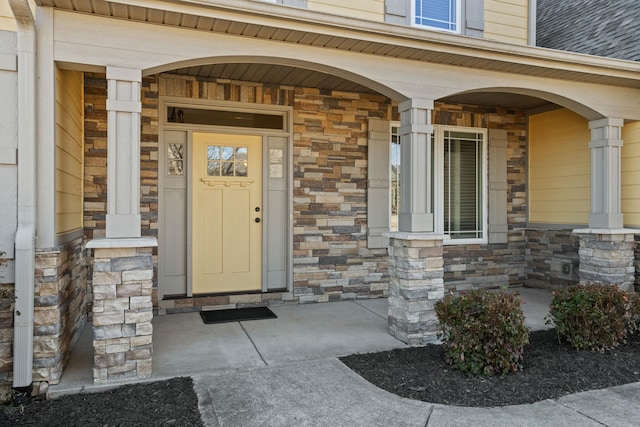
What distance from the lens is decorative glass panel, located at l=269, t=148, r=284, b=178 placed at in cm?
541

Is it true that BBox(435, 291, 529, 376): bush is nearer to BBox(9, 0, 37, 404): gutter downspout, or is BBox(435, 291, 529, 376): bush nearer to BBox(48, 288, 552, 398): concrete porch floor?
BBox(48, 288, 552, 398): concrete porch floor

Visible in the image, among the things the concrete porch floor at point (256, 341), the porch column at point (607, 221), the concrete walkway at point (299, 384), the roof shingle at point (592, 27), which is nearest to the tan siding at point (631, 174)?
the porch column at point (607, 221)

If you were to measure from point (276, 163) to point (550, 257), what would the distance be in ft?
13.0

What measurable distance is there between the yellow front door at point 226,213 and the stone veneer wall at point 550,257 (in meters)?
3.89

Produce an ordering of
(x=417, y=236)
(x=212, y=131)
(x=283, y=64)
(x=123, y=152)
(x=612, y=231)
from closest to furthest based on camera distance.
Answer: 1. (x=123, y=152)
2. (x=283, y=64)
3. (x=417, y=236)
4. (x=612, y=231)
5. (x=212, y=131)

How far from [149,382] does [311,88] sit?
3706 mm

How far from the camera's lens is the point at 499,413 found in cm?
278

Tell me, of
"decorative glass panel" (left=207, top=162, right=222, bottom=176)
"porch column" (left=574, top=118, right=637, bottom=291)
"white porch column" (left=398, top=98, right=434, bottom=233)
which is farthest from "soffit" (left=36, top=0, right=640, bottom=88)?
"decorative glass panel" (left=207, top=162, right=222, bottom=176)

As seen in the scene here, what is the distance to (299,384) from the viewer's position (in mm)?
3152

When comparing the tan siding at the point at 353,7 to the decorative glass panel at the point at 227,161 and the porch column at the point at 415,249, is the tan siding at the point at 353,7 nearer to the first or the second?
the porch column at the point at 415,249

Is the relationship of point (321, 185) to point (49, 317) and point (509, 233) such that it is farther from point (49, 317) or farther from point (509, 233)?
point (49, 317)

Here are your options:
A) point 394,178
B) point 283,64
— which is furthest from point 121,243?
point 394,178

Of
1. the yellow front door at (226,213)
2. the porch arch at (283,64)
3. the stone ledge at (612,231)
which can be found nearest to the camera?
the porch arch at (283,64)

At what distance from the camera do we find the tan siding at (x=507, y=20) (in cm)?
539
